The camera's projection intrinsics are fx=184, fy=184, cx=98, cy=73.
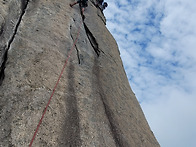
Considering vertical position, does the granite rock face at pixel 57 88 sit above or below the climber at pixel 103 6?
below

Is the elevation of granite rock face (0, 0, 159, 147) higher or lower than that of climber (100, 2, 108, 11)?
lower

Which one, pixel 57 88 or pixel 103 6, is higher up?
pixel 103 6

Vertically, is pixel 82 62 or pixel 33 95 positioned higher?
pixel 82 62

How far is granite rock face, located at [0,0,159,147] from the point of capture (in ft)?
12.8


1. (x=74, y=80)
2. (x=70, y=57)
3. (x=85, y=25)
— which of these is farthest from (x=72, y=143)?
(x=85, y=25)

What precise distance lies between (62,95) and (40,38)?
7.21 feet

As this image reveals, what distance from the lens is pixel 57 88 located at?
15.9ft

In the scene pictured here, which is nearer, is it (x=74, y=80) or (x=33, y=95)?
(x=33, y=95)

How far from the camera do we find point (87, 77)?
19.7ft

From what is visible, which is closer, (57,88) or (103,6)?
(57,88)

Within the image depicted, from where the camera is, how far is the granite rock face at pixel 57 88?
3916 mm

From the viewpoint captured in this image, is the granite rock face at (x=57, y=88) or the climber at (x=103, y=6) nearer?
the granite rock face at (x=57, y=88)

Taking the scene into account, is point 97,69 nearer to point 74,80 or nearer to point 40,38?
point 74,80

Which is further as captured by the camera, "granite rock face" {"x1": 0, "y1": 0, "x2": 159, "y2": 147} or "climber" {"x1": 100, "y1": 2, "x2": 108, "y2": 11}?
"climber" {"x1": 100, "y1": 2, "x2": 108, "y2": 11}
